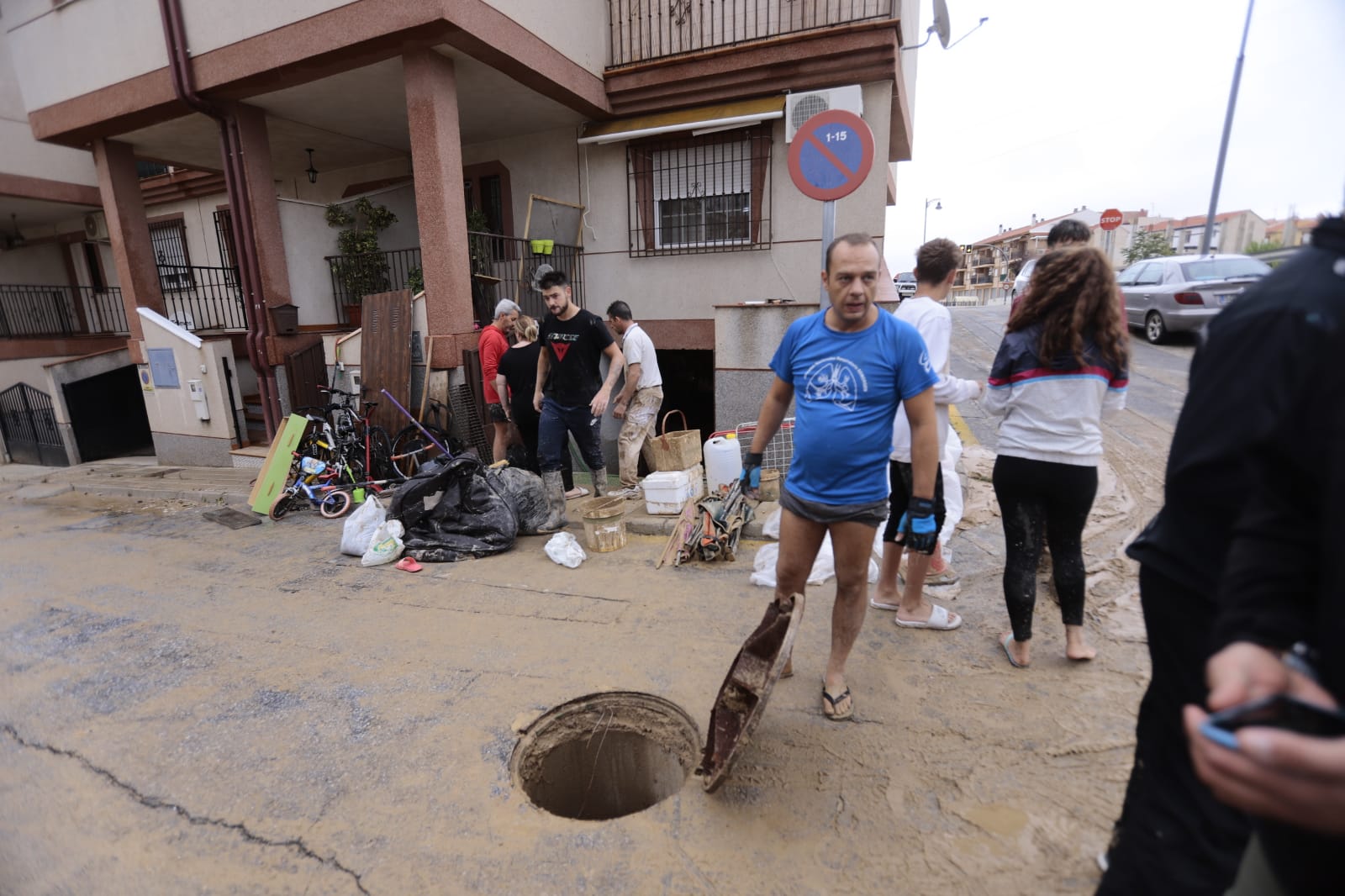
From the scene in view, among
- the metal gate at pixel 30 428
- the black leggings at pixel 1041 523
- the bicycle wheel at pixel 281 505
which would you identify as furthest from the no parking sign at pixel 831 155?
the metal gate at pixel 30 428

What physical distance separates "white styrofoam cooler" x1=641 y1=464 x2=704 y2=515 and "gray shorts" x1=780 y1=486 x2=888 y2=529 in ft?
9.34

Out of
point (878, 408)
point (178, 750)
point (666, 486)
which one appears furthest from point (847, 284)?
point (178, 750)

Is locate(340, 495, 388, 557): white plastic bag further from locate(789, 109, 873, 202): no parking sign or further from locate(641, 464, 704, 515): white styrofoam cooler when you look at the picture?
locate(789, 109, 873, 202): no parking sign

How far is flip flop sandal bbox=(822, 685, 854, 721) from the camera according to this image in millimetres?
A: 2771

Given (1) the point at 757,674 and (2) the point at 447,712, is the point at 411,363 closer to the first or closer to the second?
(2) the point at 447,712

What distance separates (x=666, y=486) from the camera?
551 centimetres

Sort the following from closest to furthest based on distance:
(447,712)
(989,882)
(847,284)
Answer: (989,882), (847,284), (447,712)

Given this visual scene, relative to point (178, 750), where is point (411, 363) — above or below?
above

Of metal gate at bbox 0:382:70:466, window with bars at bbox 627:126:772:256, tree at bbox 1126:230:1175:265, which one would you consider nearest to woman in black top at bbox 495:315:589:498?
window with bars at bbox 627:126:772:256

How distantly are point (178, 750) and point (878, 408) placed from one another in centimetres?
363

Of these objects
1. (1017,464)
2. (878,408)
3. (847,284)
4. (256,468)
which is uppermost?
(847,284)

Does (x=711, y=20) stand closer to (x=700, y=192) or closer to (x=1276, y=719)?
(x=700, y=192)

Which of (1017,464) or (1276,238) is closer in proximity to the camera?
(1276,238)

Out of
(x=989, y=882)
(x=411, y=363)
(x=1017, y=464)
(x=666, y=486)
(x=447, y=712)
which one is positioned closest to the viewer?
(x=989, y=882)
